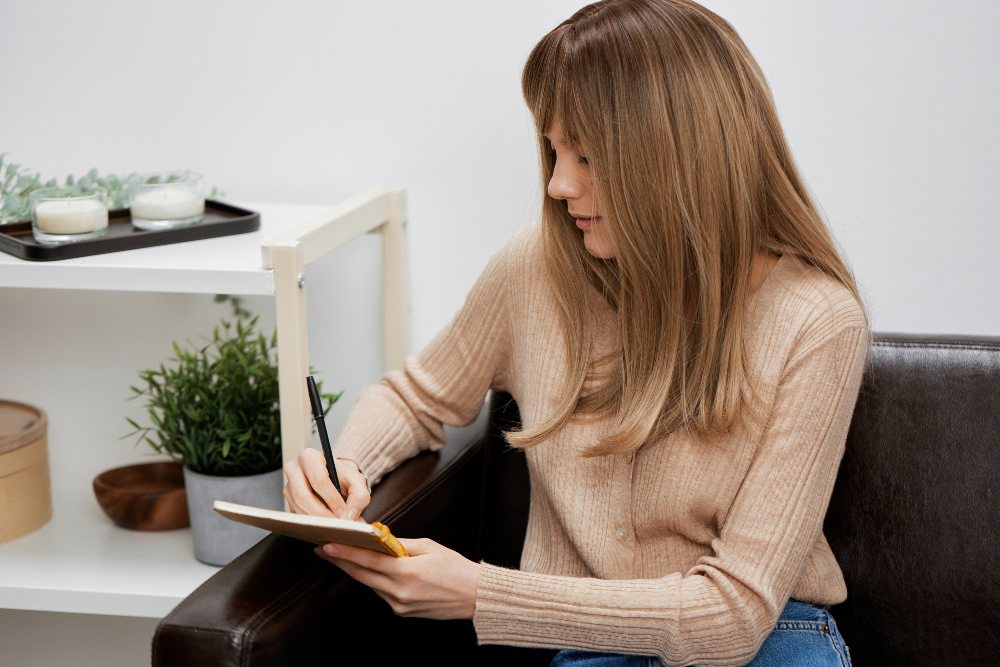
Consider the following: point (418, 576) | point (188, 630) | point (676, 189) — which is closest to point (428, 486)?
point (418, 576)

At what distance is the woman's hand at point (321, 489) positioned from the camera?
89 cm

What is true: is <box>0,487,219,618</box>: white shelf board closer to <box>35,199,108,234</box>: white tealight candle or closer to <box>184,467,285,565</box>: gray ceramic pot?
<box>184,467,285,565</box>: gray ceramic pot

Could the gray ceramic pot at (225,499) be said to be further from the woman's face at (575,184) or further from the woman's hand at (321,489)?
the woman's face at (575,184)

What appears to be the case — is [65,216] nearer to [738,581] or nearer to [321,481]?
[321,481]

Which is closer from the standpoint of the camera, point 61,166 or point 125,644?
point 61,166

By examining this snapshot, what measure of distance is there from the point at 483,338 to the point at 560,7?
53 centimetres

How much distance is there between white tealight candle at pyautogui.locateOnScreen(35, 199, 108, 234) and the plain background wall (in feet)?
1.24

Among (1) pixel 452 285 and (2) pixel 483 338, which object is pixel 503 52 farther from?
(2) pixel 483 338

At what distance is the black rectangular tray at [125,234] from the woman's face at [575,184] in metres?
0.50

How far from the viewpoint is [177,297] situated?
148cm

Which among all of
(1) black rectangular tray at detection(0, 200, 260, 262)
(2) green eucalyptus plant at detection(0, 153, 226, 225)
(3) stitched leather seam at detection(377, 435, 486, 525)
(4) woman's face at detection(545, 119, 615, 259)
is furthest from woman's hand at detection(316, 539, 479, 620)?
(2) green eucalyptus plant at detection(0, 153, 226, 225)

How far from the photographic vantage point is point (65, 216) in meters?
1.04

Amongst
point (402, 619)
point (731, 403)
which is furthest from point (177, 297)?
point (731, 403)

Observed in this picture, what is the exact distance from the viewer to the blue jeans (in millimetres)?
877
